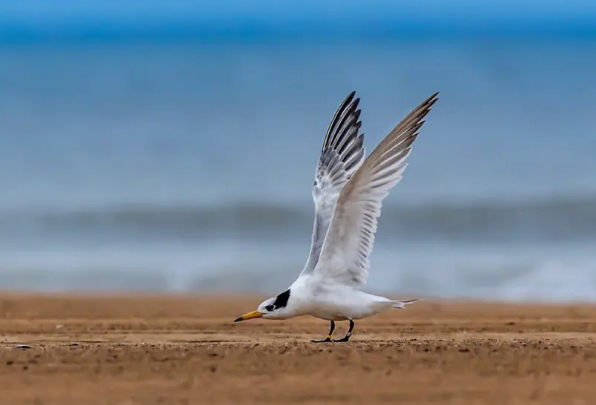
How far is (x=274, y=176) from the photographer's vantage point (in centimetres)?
1964

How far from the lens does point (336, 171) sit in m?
9.80

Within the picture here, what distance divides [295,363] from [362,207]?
148 centimetres

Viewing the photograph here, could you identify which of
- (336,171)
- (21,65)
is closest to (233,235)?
(336,171)

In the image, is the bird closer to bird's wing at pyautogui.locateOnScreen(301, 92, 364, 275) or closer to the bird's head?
the bird's head

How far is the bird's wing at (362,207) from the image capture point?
8.38 meters

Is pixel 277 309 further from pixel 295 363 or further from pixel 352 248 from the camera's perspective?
pixel 295 363

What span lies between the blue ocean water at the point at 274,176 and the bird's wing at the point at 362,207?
4322 mm

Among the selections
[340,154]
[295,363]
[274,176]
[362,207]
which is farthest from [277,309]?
[274,176]

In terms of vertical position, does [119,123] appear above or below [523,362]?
above

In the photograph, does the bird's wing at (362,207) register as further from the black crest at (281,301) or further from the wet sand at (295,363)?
the wet sand at (295,363)

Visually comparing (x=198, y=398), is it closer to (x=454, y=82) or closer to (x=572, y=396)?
(x=572, y=396)

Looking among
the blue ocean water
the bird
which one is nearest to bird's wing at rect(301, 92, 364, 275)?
the bird

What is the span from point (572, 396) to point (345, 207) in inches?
96.7

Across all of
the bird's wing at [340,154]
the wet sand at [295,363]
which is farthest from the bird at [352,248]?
the bird's wing at [340,154]
